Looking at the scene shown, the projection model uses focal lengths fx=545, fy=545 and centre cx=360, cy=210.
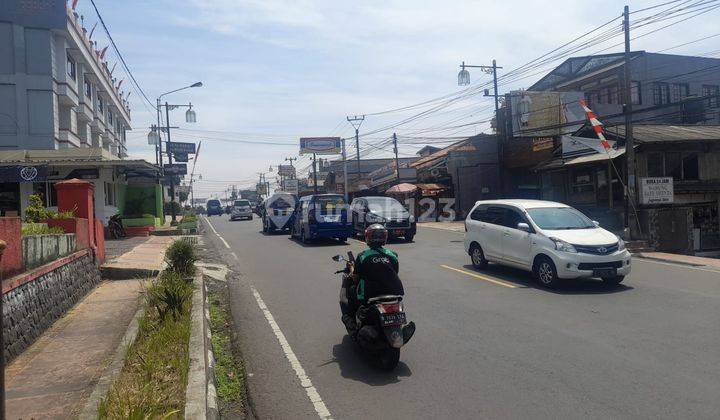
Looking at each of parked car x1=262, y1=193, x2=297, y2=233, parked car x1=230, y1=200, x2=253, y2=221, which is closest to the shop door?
parked car x1=262, y1=193, x2=297, y2=233

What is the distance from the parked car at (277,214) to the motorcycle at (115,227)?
7154mm

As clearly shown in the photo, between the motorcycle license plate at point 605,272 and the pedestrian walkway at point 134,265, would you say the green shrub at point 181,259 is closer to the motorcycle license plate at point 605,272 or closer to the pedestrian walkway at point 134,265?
the pedestrian walkway at point 134,265

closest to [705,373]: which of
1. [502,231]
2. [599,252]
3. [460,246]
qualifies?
[599,252]

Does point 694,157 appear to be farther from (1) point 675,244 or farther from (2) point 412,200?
(2) point 412,200

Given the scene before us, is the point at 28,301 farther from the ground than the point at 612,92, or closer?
closer

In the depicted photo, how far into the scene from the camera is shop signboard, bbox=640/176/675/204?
716 inches

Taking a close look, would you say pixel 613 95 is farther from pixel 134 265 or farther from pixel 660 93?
pixel 134 265

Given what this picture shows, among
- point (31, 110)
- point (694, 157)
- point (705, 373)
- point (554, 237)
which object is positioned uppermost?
point (31, 110)

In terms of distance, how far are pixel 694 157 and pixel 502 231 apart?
1581 centimetres

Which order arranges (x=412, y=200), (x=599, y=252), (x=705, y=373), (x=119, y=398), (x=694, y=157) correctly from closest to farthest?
(x=119, y=398) < (x=705, y=373) < (x=599, y=252) < (x=694, y=157) < (x=412, y=200)

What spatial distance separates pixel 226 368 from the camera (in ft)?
19.9

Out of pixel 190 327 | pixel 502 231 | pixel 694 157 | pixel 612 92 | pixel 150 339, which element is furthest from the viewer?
pixel 612 92

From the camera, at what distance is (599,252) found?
1016 centimetres

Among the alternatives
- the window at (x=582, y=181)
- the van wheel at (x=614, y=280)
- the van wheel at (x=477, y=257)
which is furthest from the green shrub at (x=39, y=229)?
the window at (x=582, y=181)
